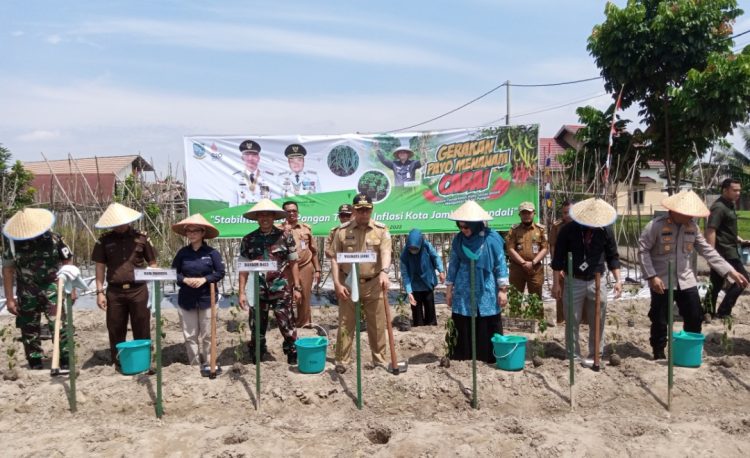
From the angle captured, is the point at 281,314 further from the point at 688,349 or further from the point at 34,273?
the point at 688,349

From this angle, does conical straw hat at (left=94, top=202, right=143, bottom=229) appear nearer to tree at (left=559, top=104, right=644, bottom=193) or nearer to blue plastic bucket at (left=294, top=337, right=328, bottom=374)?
→ blue plastic bucket at (left=294, top=337, right=328, bottom=374)

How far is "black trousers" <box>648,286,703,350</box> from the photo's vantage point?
482 centimetres

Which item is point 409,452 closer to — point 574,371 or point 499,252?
point 574,371

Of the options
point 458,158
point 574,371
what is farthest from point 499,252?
point 458,158

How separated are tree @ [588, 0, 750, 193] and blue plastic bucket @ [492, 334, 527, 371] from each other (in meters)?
6.45

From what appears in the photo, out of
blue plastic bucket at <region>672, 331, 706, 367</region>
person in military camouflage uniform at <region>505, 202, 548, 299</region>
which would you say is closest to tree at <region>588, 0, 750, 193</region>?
person in military camouflage uniform at <region>505, 202, 548, 299</region>

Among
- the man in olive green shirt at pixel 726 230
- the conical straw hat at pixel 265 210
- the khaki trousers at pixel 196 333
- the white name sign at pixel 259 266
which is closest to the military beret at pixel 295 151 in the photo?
the conical straw hat at pixel 265 210

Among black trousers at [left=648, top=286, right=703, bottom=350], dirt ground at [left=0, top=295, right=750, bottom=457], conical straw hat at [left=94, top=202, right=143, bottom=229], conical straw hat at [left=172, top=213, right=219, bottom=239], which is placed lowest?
dirt ground at [left=0, top=295, right=750, bottom=457]

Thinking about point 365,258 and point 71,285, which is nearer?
point 365,258

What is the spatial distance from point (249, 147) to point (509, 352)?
15.0 feet

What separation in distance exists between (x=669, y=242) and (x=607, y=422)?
70.6 inches

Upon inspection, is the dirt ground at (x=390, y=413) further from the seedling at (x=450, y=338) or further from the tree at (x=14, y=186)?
the tree at (x=14, y=186)

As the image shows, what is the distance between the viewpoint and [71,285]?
15.0 ft

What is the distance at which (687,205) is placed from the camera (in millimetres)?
4648
